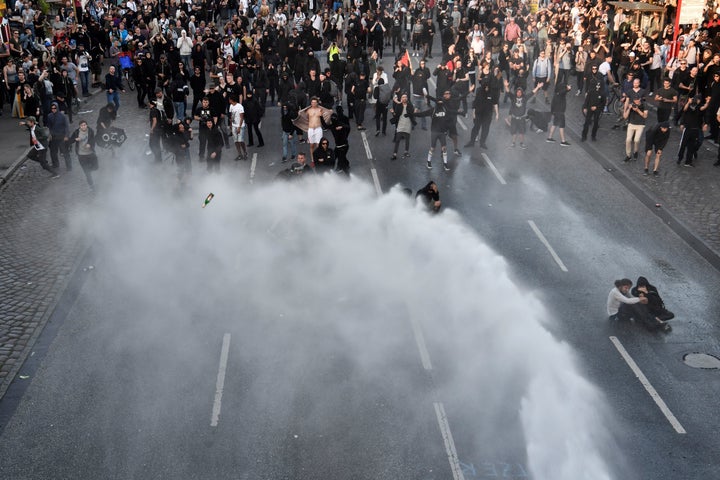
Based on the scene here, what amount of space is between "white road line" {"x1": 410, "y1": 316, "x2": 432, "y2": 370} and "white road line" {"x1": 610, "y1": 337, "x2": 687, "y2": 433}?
293 cm

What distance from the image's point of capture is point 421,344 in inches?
477

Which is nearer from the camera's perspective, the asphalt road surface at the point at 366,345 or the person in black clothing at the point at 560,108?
the asphalt road surface at the point at 366,345

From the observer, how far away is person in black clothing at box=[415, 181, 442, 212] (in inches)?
623

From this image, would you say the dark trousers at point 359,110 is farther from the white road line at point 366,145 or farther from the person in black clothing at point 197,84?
the person in black clothing at point 197,84

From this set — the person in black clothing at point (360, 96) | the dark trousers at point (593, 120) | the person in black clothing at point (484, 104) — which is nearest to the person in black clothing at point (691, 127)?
the dark trousers at point (593, 120)

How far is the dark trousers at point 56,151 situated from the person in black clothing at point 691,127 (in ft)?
51.6

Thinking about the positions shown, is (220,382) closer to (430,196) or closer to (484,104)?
(430,196)

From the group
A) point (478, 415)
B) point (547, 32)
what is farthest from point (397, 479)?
point (547, 32)

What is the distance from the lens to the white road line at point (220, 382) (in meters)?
10.4

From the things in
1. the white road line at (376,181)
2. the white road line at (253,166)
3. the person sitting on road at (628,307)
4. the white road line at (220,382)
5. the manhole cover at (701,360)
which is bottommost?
the white road line at (220,382)

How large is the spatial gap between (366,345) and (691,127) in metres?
11.9

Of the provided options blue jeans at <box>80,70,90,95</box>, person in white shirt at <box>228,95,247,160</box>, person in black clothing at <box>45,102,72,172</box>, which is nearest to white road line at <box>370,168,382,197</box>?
person in white shirt at <box>228,95,247,160</box>

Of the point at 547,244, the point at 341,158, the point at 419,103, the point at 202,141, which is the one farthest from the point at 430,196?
the point at 419,103

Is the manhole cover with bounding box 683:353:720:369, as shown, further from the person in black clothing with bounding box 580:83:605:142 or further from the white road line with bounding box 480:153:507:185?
the person in black clothing with bounding box 580:83:605:142
